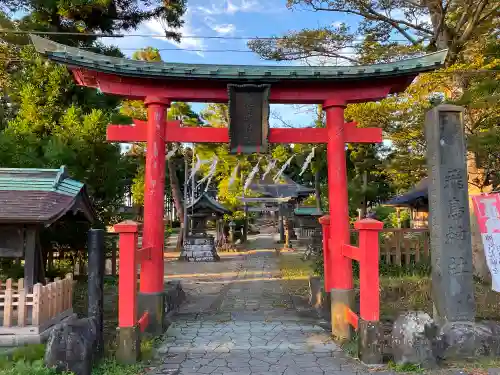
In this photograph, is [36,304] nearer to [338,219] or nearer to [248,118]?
[248,118]

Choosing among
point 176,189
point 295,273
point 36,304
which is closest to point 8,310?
point 36,304

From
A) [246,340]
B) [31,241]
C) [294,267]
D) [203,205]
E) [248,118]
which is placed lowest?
[294,267]

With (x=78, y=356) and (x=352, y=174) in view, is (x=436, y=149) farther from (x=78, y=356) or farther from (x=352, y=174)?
(x=352, y=174)

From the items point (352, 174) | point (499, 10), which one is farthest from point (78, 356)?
point (352, 174)

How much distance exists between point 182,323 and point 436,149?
5.97 metres

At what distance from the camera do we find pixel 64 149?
389 inches

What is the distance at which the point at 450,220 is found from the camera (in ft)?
20.3

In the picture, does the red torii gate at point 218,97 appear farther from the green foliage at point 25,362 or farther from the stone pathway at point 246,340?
the green foliage at point 25,362

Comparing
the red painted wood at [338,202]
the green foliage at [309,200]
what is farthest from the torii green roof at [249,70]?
the green foliage at [309,200]

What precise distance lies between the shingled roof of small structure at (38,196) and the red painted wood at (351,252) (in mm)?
4983

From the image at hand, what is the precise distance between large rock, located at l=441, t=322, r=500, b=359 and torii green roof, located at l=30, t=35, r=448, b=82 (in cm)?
466

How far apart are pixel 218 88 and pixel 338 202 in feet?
10.9

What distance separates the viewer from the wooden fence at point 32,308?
235 inches

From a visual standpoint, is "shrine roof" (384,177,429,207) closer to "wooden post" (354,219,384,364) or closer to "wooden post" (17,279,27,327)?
"wooden post" (354,219,384,364)
